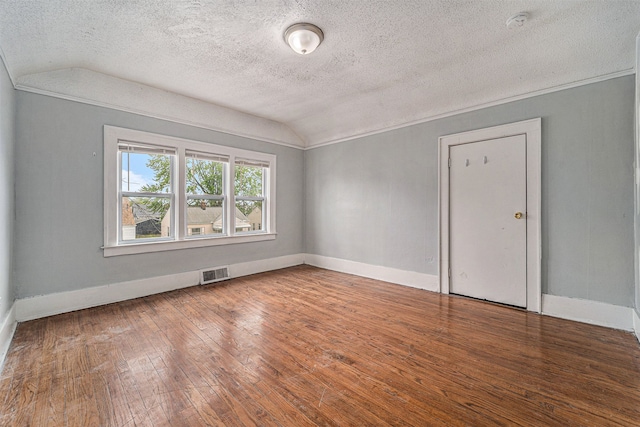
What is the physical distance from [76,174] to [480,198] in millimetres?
4896

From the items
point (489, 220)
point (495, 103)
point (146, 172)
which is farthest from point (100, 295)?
point (495, 103)

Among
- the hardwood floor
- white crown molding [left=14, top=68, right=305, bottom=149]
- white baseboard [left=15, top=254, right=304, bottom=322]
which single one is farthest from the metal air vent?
white crown molding [left=14, top=68, right=305, bottom=149]

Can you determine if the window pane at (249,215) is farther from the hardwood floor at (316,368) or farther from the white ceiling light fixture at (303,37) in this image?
the white ceiling light fixture at (303,37)

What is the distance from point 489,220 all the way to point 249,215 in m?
3.74

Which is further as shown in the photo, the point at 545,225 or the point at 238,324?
the point at 545,225

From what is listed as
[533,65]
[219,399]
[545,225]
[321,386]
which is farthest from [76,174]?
[545,225]

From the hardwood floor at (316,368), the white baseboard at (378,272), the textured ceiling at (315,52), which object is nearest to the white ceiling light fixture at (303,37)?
the textured ceiling at (315,52)

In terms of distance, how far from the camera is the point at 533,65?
2879 mm

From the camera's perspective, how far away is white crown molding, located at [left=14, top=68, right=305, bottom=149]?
3041mm

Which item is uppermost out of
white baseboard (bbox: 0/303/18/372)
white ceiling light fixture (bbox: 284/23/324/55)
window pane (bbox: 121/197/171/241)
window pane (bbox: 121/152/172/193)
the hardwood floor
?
white ceiling light fixture (bbox: 284/23/324/55)

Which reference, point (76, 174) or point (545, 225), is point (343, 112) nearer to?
point (545, 225)

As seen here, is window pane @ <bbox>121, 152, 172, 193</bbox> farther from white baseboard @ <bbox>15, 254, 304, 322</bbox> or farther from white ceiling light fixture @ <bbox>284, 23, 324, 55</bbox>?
white ceiling light fixture @ <bbox>284, 23, 324, 55</bbox>

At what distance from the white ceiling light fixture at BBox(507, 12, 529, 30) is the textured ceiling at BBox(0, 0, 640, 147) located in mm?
48

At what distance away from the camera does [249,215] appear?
5016 millimetres
